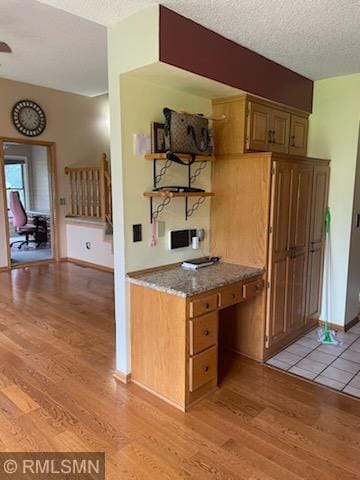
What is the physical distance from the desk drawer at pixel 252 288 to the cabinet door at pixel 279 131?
1.21 m

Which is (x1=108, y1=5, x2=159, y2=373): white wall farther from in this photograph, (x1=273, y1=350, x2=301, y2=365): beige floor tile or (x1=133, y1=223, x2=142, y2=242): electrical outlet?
(x1=273, y1=350, x2=301, y2=365): beige floor tile

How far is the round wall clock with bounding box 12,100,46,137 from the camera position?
569cm

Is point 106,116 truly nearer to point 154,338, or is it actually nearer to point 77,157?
point 77,157

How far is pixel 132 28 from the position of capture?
228 cm

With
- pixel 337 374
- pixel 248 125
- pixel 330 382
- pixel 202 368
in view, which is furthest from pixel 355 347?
pixel 248 125

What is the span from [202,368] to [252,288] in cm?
74

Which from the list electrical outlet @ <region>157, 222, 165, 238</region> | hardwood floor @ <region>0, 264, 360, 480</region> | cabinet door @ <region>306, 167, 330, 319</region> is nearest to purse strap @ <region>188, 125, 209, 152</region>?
electrical outlet @ <region>157, 222, 165, 238</region>

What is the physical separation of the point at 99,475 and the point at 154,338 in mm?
849

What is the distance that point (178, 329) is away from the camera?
228cm

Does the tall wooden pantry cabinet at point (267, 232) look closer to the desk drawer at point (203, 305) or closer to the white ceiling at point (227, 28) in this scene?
the desk drawer at point (203, 305)

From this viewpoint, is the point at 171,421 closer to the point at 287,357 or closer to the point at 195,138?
the point at 287,357

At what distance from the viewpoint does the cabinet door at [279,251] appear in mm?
2855

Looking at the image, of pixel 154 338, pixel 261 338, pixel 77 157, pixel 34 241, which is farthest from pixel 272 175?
pixel 34 241

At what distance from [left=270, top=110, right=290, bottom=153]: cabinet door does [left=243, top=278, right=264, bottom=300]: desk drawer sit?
121 centimetres
